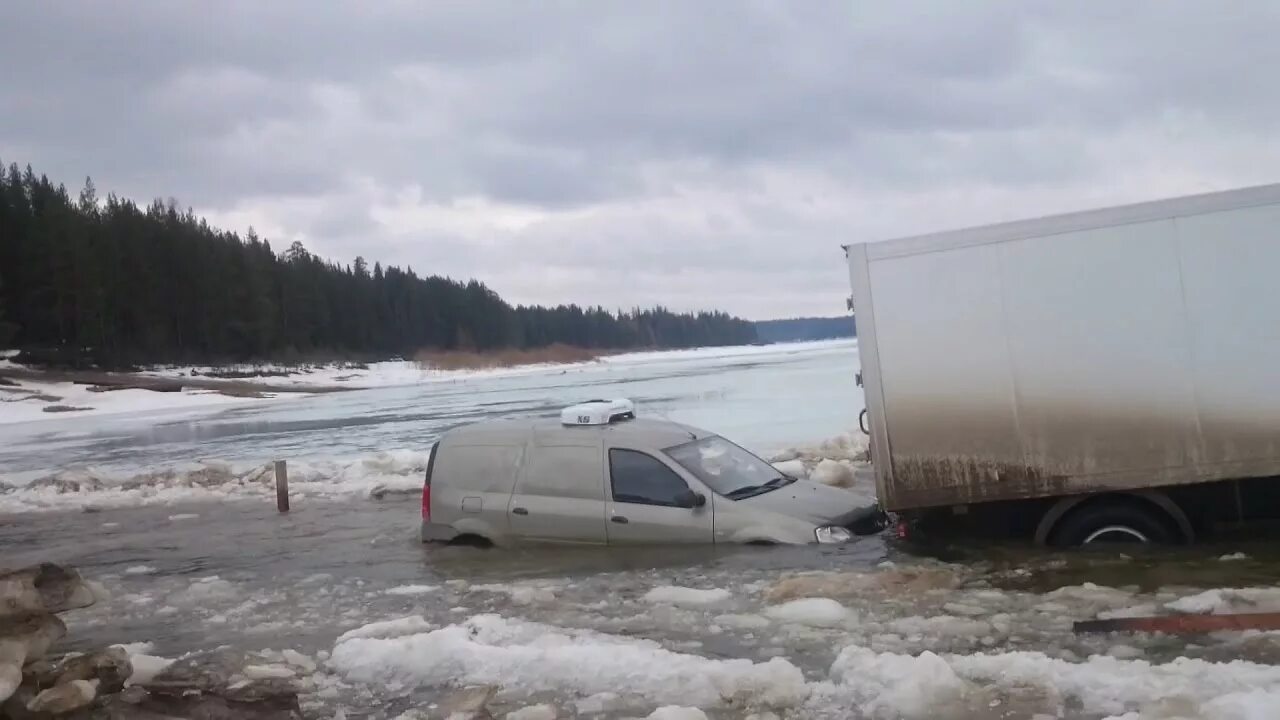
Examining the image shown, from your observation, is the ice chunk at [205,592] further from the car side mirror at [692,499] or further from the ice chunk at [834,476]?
the ice chunk at [834,476]

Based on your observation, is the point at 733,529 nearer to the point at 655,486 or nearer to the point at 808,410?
the point at 655,486

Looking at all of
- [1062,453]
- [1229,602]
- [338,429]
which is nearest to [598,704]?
[1229,602]

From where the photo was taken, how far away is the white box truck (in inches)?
294

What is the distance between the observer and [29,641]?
5219 millimetres

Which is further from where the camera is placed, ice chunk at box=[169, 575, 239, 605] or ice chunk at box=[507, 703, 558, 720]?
ice chunk at box=[169, 575, 239, 605]

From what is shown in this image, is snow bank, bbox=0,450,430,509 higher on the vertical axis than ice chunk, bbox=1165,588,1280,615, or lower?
higher

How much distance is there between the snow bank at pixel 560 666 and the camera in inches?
224

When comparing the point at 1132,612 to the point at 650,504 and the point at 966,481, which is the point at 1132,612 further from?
the point at 650,504

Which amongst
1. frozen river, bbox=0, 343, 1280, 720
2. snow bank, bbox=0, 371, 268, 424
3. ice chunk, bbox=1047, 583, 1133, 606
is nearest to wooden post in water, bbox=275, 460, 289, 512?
frozen river, bbox=0, 343, 1280, 720

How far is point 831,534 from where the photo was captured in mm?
9109

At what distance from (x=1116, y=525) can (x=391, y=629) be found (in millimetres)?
5499

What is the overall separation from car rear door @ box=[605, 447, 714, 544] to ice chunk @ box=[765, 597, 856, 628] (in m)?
1.88

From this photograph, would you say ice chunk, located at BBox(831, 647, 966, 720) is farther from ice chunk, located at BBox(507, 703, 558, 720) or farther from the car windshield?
the car windshield

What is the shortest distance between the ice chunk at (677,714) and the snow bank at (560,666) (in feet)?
0.76
